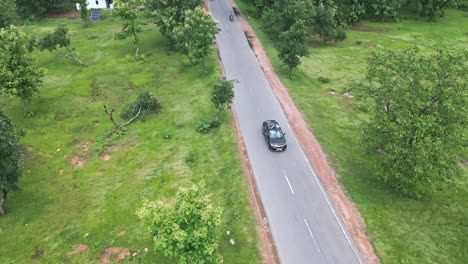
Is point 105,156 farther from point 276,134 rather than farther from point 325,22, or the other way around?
point 325,22

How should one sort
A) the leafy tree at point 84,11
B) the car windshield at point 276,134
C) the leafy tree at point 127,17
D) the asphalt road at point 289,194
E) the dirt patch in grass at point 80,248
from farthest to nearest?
the leafy tree at point 84,11, the leafy tree at point 127,17, the car windshield at point 276,134, the dirt patch in grass at point 80,248, the asphalt road at point 289,194

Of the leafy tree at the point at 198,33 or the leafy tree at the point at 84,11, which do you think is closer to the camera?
the leafy tree at the point at 198,33

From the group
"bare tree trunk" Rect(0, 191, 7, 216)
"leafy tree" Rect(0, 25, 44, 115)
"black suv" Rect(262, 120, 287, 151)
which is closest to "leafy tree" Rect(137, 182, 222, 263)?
"black suv" Rect(262, 120, 287, 151)

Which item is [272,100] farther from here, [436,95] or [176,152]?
[436,95]

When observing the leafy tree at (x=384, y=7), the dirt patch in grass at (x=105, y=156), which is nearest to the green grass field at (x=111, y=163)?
the dirt patch in grass at (x=105, y=156)

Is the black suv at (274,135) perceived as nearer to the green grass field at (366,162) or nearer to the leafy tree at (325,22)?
the green grass field at (366,162)

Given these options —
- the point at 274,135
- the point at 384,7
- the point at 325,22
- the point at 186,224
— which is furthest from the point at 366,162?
the point at 384,7
